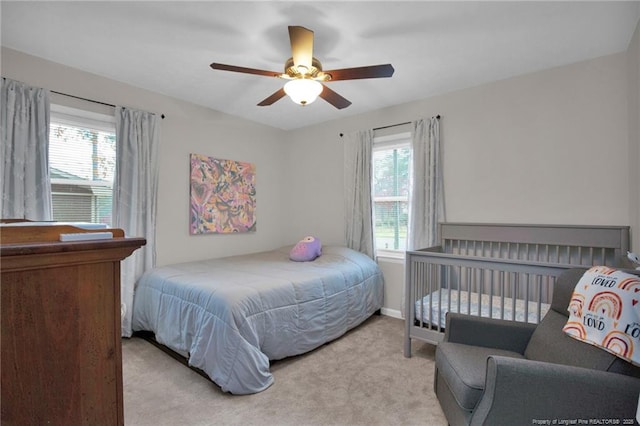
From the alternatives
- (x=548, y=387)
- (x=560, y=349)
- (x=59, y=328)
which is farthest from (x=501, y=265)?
(x=59, y=328)

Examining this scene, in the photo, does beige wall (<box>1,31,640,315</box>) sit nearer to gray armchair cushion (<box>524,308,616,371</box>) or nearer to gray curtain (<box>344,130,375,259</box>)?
gray curtain (<box>344,130,375,259</box>)

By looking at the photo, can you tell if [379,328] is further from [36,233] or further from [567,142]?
[36,233]

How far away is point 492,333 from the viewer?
1812mm

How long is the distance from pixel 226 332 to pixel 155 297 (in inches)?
40.0

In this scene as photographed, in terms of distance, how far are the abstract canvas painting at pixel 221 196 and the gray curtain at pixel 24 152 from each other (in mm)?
1249

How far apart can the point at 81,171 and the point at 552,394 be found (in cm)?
357

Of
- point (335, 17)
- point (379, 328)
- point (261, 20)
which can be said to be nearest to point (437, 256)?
point (379, 328)

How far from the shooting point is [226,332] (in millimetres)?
2002

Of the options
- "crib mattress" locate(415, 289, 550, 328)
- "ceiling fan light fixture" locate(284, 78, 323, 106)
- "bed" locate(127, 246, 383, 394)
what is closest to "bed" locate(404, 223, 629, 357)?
"crib mattress" locate(415, 289, 550, 328)

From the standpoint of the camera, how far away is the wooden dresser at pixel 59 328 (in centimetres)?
55

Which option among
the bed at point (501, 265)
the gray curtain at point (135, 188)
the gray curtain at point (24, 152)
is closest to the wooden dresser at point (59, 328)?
the bed at point (501, 265)

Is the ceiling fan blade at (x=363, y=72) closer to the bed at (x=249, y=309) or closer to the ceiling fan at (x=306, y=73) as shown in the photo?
the ceiling fan at (x=306, y=73)

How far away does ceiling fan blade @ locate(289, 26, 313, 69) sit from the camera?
5.61ft

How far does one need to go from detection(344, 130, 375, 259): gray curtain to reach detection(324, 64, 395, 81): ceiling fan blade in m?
1.64
